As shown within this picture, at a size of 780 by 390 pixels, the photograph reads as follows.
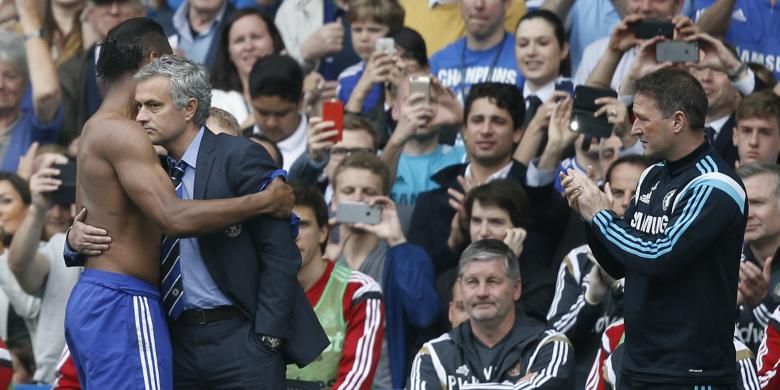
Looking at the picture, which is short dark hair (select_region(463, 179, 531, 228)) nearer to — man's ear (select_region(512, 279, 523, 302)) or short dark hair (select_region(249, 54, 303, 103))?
man's ear (select_region(512, 279, 523, 302))

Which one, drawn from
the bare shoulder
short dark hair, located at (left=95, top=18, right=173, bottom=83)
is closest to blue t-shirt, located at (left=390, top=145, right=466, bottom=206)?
short dark hair, located at (left=95, top=18, right=173, bottom=83)

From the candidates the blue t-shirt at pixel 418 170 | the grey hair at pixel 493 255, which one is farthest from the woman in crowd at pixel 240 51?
the grey hair at pixel 493 255

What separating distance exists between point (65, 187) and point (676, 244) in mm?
4886

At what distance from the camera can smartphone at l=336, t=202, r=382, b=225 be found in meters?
9.39

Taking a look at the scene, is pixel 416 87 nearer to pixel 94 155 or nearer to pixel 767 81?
pixel 767 81

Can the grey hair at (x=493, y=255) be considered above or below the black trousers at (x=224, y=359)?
above

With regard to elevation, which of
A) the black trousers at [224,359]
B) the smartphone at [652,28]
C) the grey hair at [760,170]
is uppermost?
the smartphone at [652,28]

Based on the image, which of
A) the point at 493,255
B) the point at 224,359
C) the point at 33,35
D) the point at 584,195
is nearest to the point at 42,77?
the point at 33,35

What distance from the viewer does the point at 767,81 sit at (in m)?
10.2

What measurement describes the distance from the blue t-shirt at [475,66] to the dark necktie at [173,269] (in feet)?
14.5

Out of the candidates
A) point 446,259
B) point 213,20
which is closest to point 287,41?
point 213,20

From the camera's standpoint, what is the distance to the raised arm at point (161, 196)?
6.68 metres

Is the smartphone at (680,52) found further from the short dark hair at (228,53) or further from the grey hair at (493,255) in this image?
the short dark hair at (228,53)

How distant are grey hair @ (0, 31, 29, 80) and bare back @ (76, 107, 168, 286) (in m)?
5.13
